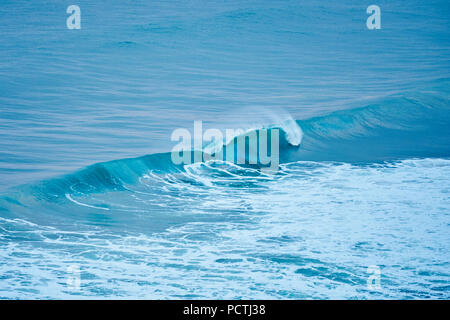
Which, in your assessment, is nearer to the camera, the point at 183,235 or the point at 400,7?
the point at 183,235

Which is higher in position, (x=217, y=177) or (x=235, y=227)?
(x=217, y=177)

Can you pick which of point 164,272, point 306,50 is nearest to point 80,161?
point 164,272

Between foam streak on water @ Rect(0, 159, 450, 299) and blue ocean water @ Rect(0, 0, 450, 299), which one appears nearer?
foam streak on water @ Rect(0, 159, 450, 299)

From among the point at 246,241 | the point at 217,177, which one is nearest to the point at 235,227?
the point at 246,241

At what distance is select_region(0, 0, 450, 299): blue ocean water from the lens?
4.69m

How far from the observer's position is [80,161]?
297 inches

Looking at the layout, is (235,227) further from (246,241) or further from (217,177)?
(217,177)

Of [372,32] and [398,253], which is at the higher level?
[372,32]

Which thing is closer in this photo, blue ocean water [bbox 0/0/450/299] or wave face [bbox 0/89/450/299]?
wave face [bbox 0/89/450/299]

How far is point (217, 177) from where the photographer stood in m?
7.61

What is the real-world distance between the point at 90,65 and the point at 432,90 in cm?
808

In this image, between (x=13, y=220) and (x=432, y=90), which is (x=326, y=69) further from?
(x=13, y=220)

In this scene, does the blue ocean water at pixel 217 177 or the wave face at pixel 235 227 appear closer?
the wave face at pixel 235 227

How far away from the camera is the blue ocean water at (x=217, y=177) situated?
469 centimetres
